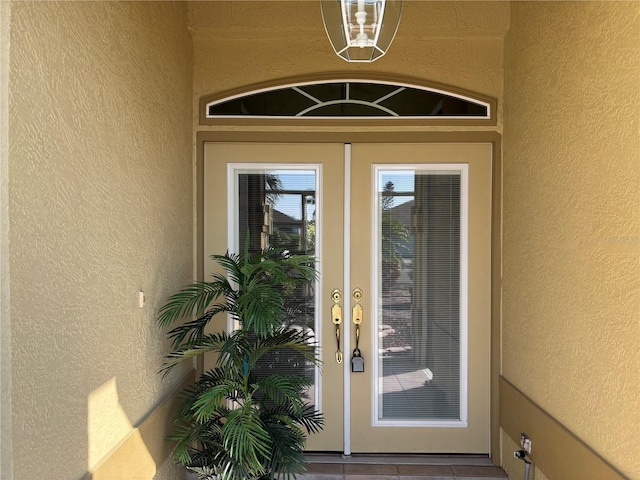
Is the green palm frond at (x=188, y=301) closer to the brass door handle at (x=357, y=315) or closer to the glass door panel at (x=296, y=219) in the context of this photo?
the glass door panel at (x=296, y=219)

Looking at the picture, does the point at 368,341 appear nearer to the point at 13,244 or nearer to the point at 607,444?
the point at 607,444

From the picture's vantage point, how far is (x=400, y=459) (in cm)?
295

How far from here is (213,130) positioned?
298cm

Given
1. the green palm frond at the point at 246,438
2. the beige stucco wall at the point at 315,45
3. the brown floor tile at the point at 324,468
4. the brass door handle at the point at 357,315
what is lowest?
the brown floor tile at the point at 324,468

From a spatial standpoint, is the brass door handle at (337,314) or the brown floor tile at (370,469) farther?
the brass door handle at (337,314)

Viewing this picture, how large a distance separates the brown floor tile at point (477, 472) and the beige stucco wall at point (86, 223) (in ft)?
5.70

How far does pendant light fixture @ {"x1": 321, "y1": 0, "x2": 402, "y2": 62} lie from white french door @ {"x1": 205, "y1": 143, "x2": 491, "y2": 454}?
1.42 meters

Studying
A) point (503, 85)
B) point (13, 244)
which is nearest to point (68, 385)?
point (13, 244)

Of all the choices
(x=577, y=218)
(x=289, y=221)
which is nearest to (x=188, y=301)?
(x=289, y=221)

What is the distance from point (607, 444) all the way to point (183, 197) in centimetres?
234

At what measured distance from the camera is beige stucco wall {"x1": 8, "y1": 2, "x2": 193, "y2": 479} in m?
1.33

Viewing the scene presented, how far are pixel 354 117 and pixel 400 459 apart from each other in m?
2.13

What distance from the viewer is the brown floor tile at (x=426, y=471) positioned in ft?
9.15

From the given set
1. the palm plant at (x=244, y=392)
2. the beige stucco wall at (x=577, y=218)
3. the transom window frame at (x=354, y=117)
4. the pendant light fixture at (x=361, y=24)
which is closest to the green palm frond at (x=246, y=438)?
the palm plant at (x=244, y=392)
